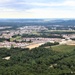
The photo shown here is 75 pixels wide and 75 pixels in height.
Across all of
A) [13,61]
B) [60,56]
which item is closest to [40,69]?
[13,61]

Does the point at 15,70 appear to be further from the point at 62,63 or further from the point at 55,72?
the point at 62,63

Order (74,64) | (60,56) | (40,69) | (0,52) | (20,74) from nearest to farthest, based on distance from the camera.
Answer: (20,74)
(40,69)
(74,64)
(60,56)
(0,52)

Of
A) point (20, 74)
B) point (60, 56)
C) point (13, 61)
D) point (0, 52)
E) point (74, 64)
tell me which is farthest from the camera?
point (0, 52)

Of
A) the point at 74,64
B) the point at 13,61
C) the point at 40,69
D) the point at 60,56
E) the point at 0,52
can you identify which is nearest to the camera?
the point at 40,69

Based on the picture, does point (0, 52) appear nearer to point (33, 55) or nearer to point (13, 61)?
point (33, 55)

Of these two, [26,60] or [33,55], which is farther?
[33,55]

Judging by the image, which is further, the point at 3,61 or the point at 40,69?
the point at 3,61

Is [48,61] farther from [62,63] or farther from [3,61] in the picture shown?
[3,61]

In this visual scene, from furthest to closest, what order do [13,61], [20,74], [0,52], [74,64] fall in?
1. [0,52]
2. [13,61]
3. [74,64]
4. [20,74]

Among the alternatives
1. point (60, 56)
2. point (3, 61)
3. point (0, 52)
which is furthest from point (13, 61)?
point (0, 52)
